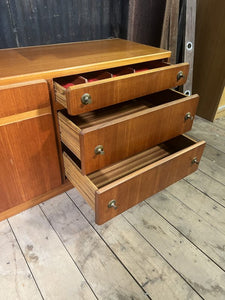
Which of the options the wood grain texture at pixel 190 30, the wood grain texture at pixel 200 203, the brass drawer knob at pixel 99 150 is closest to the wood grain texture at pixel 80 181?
the brass drawer knob at pixel 99 150

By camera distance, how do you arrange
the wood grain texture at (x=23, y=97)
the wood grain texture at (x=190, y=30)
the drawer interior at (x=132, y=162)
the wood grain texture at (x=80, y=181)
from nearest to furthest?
the wood grain texture at (x=23, y=97) → the wood grain texture at (x=80, y=181) → the drawer interior at (x=132, y=162) → the wood grain texture at (x=190, y=30)

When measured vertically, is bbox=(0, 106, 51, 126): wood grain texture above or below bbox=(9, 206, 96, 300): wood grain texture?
above

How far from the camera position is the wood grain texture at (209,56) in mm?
1440

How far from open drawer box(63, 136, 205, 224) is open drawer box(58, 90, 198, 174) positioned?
0.09 metres

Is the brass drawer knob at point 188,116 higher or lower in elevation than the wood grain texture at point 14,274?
higher

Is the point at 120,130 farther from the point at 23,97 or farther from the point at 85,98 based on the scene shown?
the point at 23,97

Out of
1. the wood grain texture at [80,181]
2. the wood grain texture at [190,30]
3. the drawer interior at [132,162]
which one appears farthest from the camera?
the wood grain texture at [190,30]

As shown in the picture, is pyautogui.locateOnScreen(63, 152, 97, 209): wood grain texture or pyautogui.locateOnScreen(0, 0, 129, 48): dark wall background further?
pyautogui.locateOnScreen(0, 0, 129, 48): dark wall background

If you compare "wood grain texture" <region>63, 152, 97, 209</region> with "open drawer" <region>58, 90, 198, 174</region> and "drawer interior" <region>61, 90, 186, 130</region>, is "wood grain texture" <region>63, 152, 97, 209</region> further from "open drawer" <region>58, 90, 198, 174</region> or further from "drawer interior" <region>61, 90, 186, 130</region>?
"drawer interior" <region>61, 90, 186, 130</region>

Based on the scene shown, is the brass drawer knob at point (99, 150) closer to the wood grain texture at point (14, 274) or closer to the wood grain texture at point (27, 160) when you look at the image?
the wood grain texture at point (27, 160)

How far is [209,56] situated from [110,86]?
1100 mm

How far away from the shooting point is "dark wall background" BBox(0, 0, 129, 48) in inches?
38.4

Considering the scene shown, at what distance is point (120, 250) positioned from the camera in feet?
2.84

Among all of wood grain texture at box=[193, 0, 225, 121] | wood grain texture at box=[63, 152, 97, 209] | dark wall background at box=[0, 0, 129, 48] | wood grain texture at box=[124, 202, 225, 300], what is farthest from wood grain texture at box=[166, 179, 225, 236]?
dark wall background at box=[0, 0, 129, 48]
